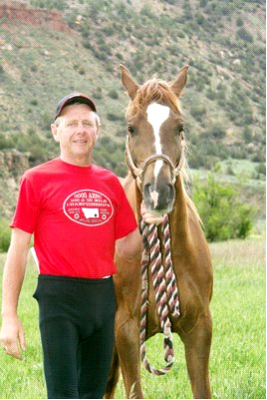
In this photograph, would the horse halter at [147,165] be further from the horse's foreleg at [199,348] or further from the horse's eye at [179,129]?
the horse's foreleg at [199,348]

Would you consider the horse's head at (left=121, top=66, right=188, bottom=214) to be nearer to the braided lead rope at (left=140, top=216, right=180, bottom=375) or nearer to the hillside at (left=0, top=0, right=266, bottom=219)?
the braided lead rope at (left=140, top=216, right=180, bottom=375)

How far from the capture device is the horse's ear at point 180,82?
9.68 feet

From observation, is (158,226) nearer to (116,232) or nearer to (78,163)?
(116,232)

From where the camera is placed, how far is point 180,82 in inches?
117

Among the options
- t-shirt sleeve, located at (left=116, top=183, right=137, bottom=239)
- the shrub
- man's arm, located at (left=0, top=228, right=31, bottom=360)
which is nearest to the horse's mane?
t-shirt sleeve, located at (left=116, top=183, right=137, bottom=239)

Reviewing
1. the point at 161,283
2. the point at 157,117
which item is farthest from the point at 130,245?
the point at 157,117

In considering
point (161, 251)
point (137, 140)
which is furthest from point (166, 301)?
point (137, 140)

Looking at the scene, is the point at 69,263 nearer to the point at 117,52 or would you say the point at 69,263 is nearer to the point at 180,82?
the point at 180,82

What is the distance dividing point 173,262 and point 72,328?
28.9 inches

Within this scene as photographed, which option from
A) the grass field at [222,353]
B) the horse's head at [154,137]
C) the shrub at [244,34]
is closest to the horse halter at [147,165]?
the horse's head at [154,137]

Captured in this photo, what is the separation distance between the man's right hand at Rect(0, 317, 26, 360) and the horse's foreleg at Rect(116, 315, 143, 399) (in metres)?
Result: 0.69

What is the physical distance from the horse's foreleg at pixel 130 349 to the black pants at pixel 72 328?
538 millimetres

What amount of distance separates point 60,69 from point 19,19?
49.3 inches

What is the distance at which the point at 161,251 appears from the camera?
2.96 meters
